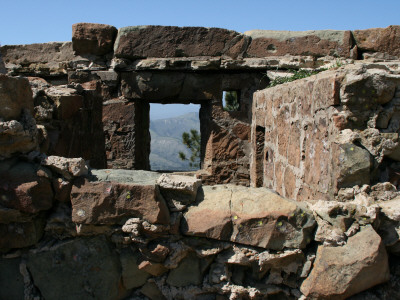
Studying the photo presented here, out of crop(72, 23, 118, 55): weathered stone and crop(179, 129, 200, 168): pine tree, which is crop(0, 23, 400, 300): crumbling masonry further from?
crop(179, 129, 200, 168): pine tree

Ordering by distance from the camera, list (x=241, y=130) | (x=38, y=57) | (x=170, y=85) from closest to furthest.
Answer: (x=170, y=85) < (x=241, y=130) < (x=38, y=57)

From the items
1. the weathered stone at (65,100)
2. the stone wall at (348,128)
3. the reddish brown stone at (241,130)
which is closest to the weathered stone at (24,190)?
the weathered stone at (65,100)

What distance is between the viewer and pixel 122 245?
1.94m

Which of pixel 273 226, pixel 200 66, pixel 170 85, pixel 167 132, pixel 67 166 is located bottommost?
pixel 167 132

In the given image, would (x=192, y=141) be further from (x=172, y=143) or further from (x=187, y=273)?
(x=172, y=143)

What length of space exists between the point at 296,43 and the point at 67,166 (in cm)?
402

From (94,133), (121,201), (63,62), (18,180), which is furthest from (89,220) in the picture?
(63,62)

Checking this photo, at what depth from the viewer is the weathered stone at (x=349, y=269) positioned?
1781mm

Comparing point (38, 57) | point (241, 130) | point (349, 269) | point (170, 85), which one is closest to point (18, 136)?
point (349, 269)

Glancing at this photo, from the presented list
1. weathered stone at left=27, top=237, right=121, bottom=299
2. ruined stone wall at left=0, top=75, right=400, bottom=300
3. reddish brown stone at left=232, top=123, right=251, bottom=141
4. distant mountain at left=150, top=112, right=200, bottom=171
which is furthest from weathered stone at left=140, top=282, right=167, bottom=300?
distant mountain at left=150, top=112, right=200, bottom=171

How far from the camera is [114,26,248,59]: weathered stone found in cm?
511

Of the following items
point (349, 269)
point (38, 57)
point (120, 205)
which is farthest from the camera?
point (38, 57)

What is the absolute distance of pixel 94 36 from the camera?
5199 mm

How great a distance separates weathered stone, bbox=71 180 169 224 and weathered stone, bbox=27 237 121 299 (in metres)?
0.13
